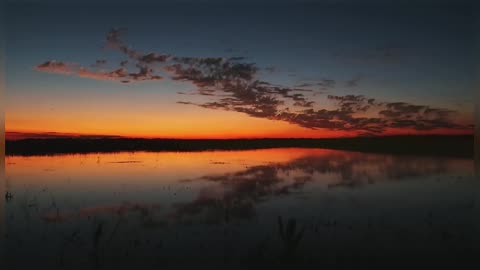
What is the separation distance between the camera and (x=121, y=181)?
10.1 m

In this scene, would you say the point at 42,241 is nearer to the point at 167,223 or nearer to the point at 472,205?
the point at 167,223

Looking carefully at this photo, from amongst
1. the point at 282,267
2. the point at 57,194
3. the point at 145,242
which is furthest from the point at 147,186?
the point at 282,267

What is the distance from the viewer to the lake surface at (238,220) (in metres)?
5.43

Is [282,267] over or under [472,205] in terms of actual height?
under

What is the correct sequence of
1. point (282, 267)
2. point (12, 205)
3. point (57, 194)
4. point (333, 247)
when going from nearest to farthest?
point (282, 267), point (333, 247), point (12, 205), point (57, 194)

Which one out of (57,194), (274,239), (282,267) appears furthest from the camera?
(57,194)

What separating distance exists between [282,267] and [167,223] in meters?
2.34

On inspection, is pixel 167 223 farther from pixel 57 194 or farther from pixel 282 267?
pixel 57 194

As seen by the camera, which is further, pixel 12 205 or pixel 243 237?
pixel 12 205

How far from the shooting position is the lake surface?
17.8 feet

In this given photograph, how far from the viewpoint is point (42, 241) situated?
5.84 m

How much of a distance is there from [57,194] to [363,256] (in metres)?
6.17

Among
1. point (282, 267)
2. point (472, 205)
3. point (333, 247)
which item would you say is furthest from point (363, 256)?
point (472, 205)

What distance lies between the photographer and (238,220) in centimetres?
686
